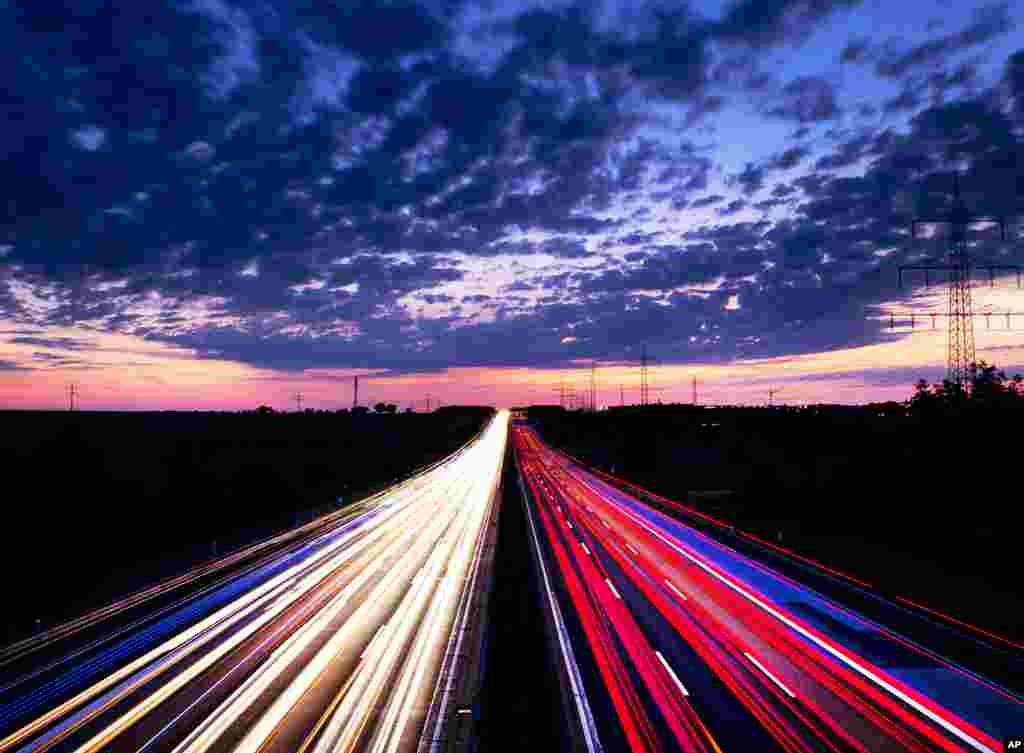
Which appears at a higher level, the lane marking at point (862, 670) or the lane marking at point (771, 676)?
the lane marking at point (862, 670)

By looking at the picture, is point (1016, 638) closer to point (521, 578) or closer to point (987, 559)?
point (987, 559)

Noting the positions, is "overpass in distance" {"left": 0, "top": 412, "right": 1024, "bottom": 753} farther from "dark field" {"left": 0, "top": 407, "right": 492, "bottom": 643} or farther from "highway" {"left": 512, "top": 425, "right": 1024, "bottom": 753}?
"dark field" {"left": 0, "top": 407, "right": 492, "bottom": 643}

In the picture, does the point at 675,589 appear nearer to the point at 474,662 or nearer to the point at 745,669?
the point at 745,669

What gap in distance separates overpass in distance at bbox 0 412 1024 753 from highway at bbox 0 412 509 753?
0.26 ft

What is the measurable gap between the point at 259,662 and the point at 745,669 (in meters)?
13.4

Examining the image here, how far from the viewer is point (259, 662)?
60.9 ft

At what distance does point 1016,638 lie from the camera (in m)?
20.1

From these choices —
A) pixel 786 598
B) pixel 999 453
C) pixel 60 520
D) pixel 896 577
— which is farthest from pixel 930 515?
pixel 60 520

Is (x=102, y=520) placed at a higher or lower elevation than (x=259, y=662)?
higher

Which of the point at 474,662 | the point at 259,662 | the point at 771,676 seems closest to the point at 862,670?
the point at 771,676

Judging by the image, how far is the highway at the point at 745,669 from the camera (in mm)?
14336

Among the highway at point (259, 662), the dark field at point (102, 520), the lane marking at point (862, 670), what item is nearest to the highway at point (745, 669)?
the lane marking at point (862, 670)

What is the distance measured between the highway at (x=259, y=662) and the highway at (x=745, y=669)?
13.6ft

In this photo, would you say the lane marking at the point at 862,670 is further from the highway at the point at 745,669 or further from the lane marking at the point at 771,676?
the lane marking at the point at 771,676
